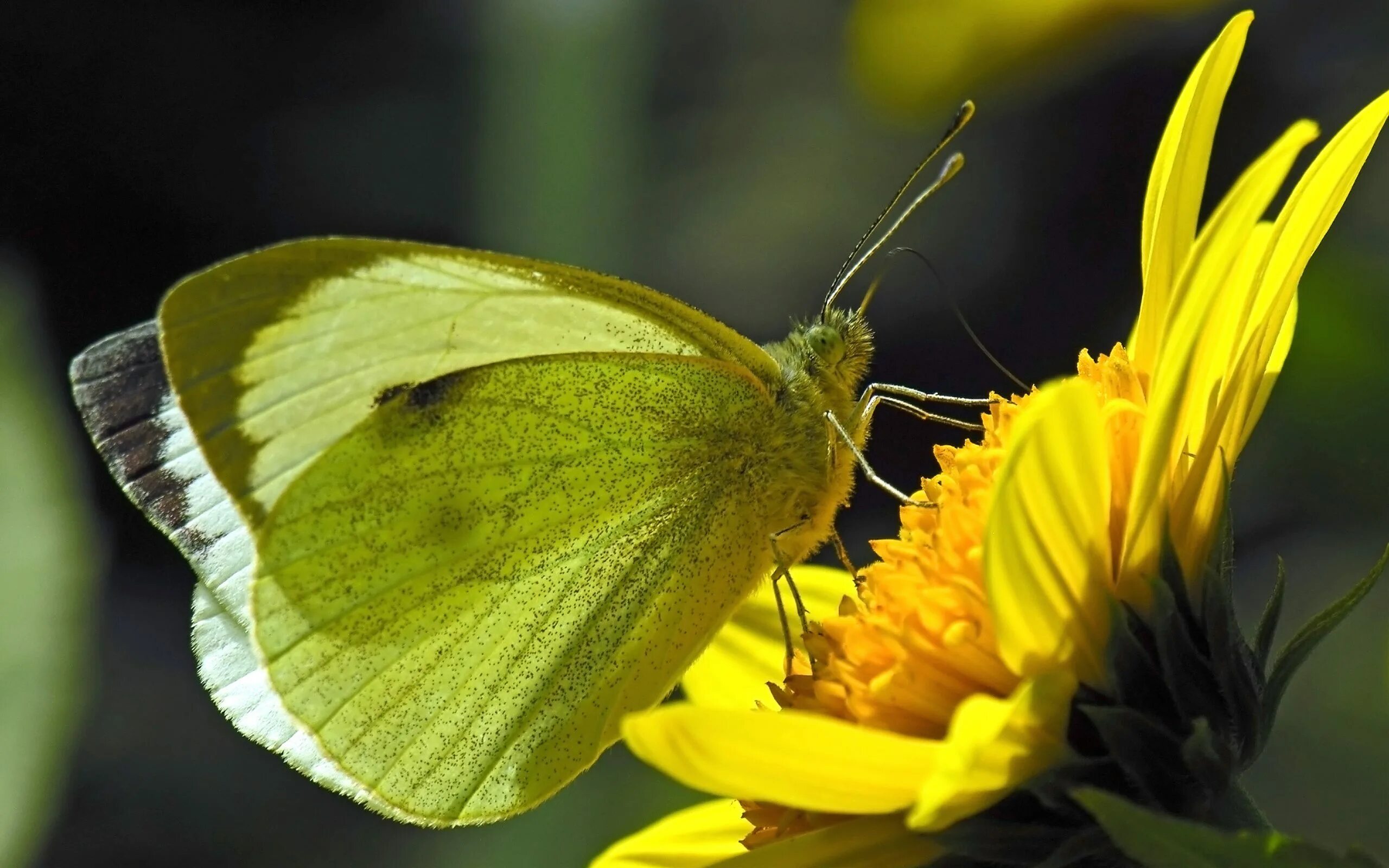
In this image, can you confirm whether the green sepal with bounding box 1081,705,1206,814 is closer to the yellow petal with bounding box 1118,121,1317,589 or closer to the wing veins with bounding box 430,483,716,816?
the yellow petal with bounding box 1118,121,1317,589

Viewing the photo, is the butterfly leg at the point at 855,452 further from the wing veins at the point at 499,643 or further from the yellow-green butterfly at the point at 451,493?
the wing veins at the point at 499,643

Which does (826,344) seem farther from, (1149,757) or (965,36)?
(965,36)

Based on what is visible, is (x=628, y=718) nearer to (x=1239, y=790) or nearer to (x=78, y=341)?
(x=1239, y=790)

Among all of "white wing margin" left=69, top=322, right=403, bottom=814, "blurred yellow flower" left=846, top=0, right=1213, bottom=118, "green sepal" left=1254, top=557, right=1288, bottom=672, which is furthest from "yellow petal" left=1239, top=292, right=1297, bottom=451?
"blurred yellow flower" left=846, top=0, right=1213, bottom=118

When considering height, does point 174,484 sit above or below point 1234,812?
below

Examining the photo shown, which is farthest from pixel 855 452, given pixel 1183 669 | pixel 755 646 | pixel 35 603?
pixel 35 603
